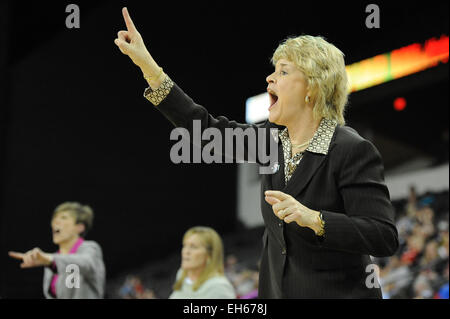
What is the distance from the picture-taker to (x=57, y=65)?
816 centimetres

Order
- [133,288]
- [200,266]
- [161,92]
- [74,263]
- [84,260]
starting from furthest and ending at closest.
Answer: [133,288] < [200,266] < [84,260] < [74,263] < [161,92]

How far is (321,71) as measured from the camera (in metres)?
1.34

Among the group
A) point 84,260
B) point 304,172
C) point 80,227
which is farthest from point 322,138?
point 80,227

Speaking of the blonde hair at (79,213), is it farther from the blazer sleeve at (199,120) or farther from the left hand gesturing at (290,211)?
the left hand gesturing at (290,211)

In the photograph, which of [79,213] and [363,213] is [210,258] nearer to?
[79,213]

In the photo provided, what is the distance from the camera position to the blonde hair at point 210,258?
3.52m

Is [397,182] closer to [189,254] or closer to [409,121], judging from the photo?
[409,121]

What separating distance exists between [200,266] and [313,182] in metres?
2.46

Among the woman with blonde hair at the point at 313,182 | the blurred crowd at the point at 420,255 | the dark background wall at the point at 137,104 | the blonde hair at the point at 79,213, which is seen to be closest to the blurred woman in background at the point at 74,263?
Answer: the blonde hair at the point at 79,213

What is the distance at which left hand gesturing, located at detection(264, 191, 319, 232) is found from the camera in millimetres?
1080

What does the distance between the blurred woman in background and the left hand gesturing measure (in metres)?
2.02

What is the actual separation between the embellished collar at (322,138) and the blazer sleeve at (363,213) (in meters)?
0.06

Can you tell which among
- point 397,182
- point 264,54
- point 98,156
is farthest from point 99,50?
point 397,182

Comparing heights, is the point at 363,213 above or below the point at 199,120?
below
